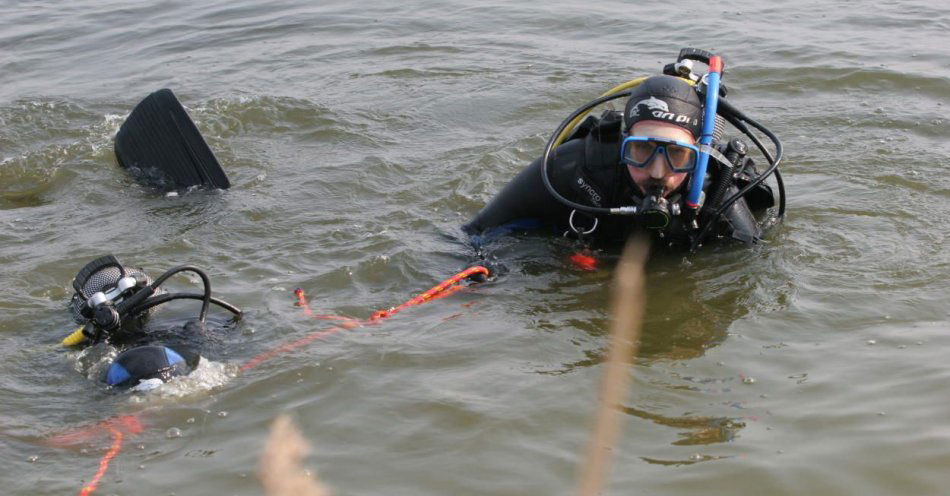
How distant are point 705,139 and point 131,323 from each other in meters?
2.28

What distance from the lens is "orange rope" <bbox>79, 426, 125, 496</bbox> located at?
112 inches

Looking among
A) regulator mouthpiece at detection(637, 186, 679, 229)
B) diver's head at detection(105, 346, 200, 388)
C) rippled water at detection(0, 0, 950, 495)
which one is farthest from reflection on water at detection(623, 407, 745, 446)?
diver's head at detection(105, 346, 200, 388)

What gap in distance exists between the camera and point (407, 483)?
276cm

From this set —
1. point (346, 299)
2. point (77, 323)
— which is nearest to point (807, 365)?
point (346, 299)

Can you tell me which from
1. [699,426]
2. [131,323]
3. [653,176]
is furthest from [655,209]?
[131,323]

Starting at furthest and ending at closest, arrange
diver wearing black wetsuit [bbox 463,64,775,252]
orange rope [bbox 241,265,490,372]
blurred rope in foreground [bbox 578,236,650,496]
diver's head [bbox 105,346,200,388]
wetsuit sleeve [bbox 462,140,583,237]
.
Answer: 1. wetsuit sleeve [bbox 462,140,583,237]
2. diver wearing black wetsuit [bbox 463,64,775,252]
3. orange rope [bbox 241,265,490,372]
4. diver's head [bbox 105,346,200,388]
5. blurred rope in foreground [bbox 578,236,650,496]

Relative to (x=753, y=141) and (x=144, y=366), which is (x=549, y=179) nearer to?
(x=753, y=141)

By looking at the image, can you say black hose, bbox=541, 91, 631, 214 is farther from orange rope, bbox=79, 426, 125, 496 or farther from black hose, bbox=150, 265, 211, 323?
orange rope, bbox=79, 426, 125, 496

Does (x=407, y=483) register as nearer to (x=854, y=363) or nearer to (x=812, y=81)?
(x=854, y=363)

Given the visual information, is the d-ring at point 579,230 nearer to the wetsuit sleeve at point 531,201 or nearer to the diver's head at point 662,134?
the wetsuit sleeve at point 531,201

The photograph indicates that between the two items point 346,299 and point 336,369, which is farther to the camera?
point 346,299

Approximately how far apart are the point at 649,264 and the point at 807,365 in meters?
1.09

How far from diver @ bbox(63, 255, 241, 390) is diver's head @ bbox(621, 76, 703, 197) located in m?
1.67

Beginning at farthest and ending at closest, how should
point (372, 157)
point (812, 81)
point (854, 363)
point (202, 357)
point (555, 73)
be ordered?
point (555, 73)
point (812, 81)
point (372, 157)
point (202, 357)
point (854, 363)
